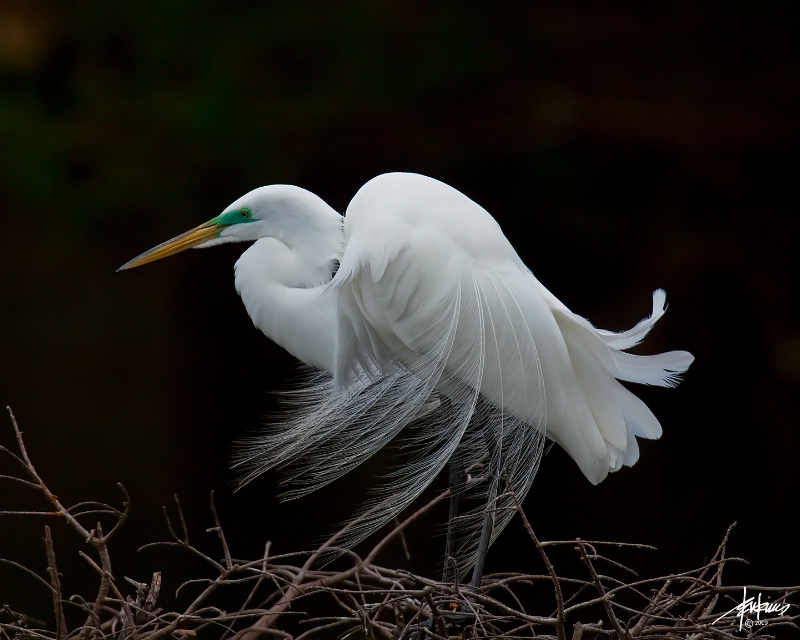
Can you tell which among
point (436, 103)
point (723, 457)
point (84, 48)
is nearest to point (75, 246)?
point (84, 48)

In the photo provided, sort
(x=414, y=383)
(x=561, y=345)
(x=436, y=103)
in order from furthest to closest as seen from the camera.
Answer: (x=436, y=103), (x=414, y=383), (x=561, y=345)

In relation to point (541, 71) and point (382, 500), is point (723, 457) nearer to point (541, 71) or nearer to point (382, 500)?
point (541, 71)

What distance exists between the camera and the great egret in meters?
2.40

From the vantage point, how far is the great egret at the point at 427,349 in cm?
240

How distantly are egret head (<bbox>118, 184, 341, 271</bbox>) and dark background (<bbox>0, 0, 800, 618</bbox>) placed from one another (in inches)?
107

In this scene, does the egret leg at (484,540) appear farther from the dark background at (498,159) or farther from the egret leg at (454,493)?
the dark background at (498,159)

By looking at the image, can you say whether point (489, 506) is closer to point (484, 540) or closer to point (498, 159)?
point (484, 540)

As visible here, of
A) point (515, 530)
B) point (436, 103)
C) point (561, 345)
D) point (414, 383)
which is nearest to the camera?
point (561, 345)

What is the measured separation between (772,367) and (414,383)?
354cm

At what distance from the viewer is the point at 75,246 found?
589 cm
